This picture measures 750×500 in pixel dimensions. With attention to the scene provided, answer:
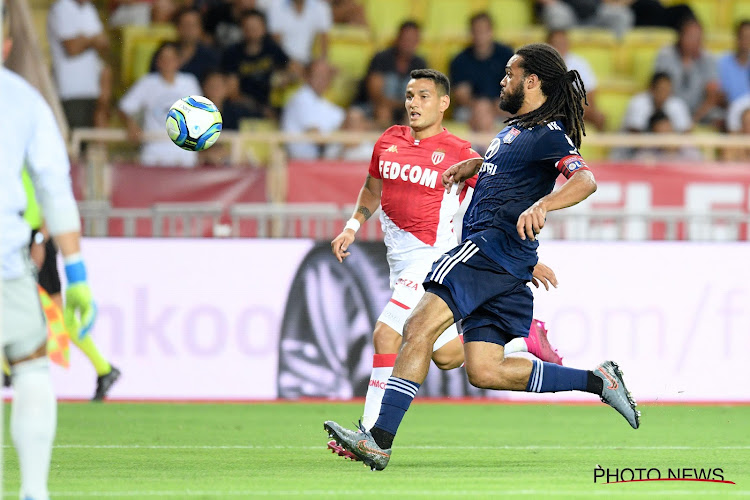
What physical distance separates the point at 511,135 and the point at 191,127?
2.75 m

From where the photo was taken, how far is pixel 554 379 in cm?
750

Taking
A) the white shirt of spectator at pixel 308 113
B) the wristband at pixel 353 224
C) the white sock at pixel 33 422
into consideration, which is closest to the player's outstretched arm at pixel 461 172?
the wristband at pixel 353 224

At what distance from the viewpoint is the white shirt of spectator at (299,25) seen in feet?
53.4

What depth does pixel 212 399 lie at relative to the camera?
12.0m

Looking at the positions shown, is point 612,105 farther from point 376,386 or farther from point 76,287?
point 76,287

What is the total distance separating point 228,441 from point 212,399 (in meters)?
3.28

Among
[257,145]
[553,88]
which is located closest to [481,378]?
[553,88]

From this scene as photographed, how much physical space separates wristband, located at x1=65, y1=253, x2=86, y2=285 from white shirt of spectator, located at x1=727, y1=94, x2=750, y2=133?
39.6ft

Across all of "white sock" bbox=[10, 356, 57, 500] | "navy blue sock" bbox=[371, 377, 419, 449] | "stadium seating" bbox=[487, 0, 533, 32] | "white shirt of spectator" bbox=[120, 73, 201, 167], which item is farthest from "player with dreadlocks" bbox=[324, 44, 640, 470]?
"stadium seating" bbox=[487, 0, 533, 32]

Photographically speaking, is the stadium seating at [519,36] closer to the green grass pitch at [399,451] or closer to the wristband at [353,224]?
the green grass pitch at [399,451]

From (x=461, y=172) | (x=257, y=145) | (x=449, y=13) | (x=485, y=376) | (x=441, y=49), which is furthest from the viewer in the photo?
(x=449, y=13)

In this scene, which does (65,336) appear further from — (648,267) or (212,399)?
(648,267)

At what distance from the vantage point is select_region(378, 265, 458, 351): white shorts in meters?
8.53

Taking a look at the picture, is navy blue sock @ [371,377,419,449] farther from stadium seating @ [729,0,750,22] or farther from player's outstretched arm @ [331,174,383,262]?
stadium seating @ [729,0,750,22]
